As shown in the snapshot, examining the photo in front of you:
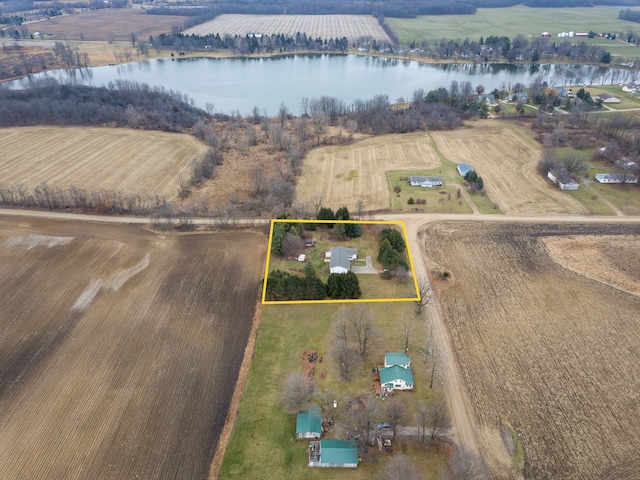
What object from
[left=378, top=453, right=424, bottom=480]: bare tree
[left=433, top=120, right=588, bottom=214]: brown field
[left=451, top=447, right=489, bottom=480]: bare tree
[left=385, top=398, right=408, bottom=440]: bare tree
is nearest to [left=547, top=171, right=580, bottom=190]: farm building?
[left=433, top=120, right=588, bottom=214]: brown field

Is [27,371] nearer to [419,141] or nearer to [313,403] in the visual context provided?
[313,403]

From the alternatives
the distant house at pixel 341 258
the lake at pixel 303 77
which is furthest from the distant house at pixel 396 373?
the lake at pixel 303 77

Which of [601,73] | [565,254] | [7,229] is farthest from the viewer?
[601,73]

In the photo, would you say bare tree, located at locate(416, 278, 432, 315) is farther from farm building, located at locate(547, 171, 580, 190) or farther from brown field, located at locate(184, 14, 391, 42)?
brown field, located at locate(184, 14, 391, 42)

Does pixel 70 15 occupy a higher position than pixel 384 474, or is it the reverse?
pixel 70 15

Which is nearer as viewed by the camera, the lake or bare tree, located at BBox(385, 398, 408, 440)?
bare tree, located at BBox(385, 398, 408, 440)

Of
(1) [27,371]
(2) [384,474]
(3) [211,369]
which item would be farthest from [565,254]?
(1) [27,371]

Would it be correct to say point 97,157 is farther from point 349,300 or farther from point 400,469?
point 400,469
